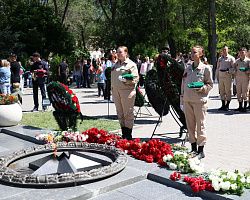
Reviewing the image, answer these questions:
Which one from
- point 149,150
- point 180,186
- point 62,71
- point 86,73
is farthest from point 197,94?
point 86,73

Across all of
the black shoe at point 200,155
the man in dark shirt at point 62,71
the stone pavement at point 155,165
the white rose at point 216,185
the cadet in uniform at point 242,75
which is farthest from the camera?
the man in dark shirt at point 62,71

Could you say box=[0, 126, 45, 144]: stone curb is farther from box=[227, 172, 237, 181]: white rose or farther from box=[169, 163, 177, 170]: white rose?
box=[227, 172, 237, 181]: white rose

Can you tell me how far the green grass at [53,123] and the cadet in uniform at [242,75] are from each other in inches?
161

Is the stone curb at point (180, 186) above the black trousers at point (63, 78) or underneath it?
underneath

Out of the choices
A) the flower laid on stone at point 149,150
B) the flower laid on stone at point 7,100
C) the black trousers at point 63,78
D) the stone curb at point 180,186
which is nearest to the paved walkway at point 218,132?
the flower laid on stone at point 149,150

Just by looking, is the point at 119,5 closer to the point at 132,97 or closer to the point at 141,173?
the point at 132,97

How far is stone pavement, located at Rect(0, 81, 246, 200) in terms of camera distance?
15.9 feet

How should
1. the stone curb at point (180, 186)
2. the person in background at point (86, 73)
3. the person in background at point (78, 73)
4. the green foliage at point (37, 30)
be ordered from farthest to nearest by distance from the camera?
the green foliage at point (37, 30) → the person in background at point (78, 73) → the person in background at point (86, 73) → the stone curb at point (180, 186)

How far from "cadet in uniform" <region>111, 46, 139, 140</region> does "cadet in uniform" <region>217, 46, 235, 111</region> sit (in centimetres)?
497

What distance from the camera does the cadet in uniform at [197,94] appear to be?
6.45 metres

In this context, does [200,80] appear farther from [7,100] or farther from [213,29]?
[213,29]

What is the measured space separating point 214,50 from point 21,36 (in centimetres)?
1390

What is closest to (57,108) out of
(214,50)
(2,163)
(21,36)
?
(2,163)

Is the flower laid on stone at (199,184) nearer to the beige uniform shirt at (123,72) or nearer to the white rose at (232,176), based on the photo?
the white rose at (232,176)
